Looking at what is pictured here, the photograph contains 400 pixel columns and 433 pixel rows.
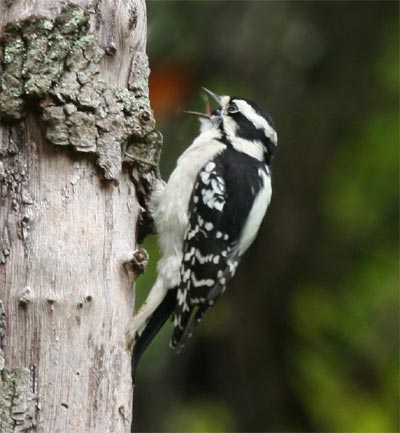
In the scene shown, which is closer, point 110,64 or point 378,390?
point 110,64

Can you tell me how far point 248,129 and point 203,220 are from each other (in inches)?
23.2

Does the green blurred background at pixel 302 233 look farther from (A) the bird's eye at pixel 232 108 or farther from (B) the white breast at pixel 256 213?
(B) the white breast at pixel 256 213

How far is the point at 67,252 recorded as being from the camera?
3.52m

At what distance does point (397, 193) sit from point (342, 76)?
1003 millimetres

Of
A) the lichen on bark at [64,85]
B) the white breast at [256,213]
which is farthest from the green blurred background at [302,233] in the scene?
the lichen on bark at [64,85]

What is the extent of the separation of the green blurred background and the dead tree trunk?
3712mm

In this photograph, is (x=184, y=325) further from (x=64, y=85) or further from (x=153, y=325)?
(x=64, y=85)

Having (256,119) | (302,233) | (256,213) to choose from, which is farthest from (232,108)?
(302,233)

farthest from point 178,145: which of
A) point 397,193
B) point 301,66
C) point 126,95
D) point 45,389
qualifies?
point 45,389

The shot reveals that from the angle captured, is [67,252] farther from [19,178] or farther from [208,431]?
[208,431]

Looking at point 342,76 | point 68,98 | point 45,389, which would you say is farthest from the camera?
point 342,76

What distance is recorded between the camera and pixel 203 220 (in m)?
4.56

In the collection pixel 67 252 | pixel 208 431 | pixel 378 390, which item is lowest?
pixel 208 431

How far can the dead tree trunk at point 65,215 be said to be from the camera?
3432 millimetres
